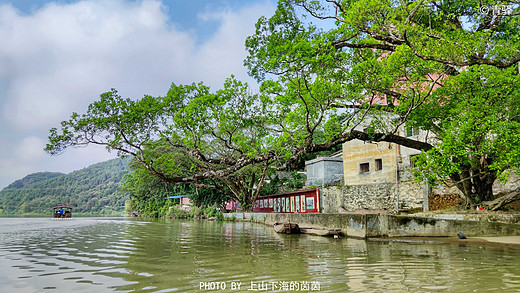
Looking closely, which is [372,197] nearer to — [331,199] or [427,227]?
[331,199]

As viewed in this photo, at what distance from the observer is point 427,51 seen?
9.13 meters

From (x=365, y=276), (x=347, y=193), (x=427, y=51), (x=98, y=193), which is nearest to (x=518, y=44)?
(x=427, y=51)

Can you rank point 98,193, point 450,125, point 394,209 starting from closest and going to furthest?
point 450,125 → point 394,209 → point 98,193

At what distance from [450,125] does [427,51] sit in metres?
2.62

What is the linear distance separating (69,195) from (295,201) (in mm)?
71790

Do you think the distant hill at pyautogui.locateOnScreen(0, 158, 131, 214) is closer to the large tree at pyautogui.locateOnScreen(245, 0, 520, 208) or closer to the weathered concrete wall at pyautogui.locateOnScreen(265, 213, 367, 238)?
the weathered concrete wall at pyautogui.locateOnScreen(265, 213, 367, 238)

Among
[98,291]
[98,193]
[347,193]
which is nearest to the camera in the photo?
[98,291]

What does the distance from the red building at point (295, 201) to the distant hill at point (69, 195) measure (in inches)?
1425

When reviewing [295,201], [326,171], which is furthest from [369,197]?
[295,201]

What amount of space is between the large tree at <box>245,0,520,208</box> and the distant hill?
5247 cm

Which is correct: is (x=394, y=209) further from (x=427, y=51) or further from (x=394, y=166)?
(x=427, y=51)

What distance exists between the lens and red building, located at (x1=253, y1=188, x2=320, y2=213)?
73.2 feet

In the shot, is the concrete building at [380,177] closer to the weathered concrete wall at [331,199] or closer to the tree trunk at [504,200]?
the weathered concrete wall at [331,199]

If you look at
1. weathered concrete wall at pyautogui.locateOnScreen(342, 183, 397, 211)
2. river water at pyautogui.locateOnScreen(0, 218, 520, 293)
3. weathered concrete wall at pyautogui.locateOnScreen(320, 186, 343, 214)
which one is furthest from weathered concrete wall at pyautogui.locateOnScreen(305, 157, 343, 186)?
river water at pyautogui.locateOnScreen(0, 218, 520, 293)
